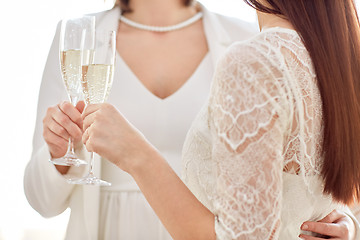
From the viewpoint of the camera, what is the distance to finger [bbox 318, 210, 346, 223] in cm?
133

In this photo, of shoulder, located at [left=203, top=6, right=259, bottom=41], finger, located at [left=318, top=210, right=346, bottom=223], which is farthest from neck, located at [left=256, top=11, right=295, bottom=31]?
shoulder, located at [left=203, top=6, right=259, bottom=41]

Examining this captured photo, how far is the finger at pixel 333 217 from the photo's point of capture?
1335mm

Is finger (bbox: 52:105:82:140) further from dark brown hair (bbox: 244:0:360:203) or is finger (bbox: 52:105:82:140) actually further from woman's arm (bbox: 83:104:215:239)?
dark brown hair (bbox: 244:0:360:203)

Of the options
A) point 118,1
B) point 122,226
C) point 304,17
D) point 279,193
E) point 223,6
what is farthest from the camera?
point 223,6

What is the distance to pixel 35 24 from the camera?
388 centimetres

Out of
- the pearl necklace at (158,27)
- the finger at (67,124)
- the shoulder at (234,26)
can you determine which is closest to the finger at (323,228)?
the finger at (67,124)

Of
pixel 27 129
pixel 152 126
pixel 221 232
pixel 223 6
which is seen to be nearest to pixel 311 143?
pixel 221 232

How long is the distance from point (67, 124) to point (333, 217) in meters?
0.81

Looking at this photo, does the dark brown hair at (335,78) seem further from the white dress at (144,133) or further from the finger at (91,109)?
the white dress at (144,133)

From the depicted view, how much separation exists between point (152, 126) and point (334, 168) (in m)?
1.04

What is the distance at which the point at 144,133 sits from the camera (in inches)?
81.4

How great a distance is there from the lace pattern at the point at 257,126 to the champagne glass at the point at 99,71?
1.40ft

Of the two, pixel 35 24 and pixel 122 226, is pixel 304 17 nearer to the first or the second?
pixel 122 226

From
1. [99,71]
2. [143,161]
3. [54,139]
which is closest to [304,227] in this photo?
[143,161]
